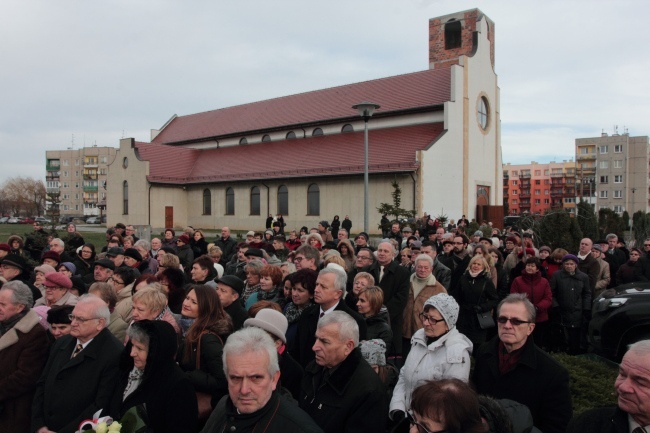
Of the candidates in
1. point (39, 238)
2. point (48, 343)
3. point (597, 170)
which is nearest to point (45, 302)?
point (48, 343)

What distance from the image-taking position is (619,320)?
24.5 feet

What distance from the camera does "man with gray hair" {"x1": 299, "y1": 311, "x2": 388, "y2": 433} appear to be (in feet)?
11.3

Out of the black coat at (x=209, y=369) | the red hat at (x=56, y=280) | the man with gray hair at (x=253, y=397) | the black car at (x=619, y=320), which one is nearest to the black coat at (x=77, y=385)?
the black coat at (x=209, y=369)

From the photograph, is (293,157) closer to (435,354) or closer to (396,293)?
(396,293)

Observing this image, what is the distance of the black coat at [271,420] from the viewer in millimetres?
2828

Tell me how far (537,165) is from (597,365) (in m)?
140

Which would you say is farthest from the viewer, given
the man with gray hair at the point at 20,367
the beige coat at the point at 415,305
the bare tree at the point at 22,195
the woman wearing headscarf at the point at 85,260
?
the bare tree at the point at 22,195

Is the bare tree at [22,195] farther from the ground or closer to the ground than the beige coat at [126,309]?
farther from the ground

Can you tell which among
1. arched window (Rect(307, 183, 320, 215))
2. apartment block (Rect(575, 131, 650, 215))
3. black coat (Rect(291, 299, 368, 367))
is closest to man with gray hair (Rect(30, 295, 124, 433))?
black coat (Rect(291, 299, 368, 367))

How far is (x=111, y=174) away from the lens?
42.5 meters

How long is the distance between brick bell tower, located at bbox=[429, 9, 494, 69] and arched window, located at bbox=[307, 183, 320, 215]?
1349 cm

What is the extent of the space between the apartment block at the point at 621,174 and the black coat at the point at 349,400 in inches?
3811

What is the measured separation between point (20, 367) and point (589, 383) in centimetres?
564

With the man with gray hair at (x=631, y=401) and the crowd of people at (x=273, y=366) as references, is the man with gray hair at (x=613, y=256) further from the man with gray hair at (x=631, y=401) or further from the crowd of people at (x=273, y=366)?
the man with gray hair at (x=631, y=401)
